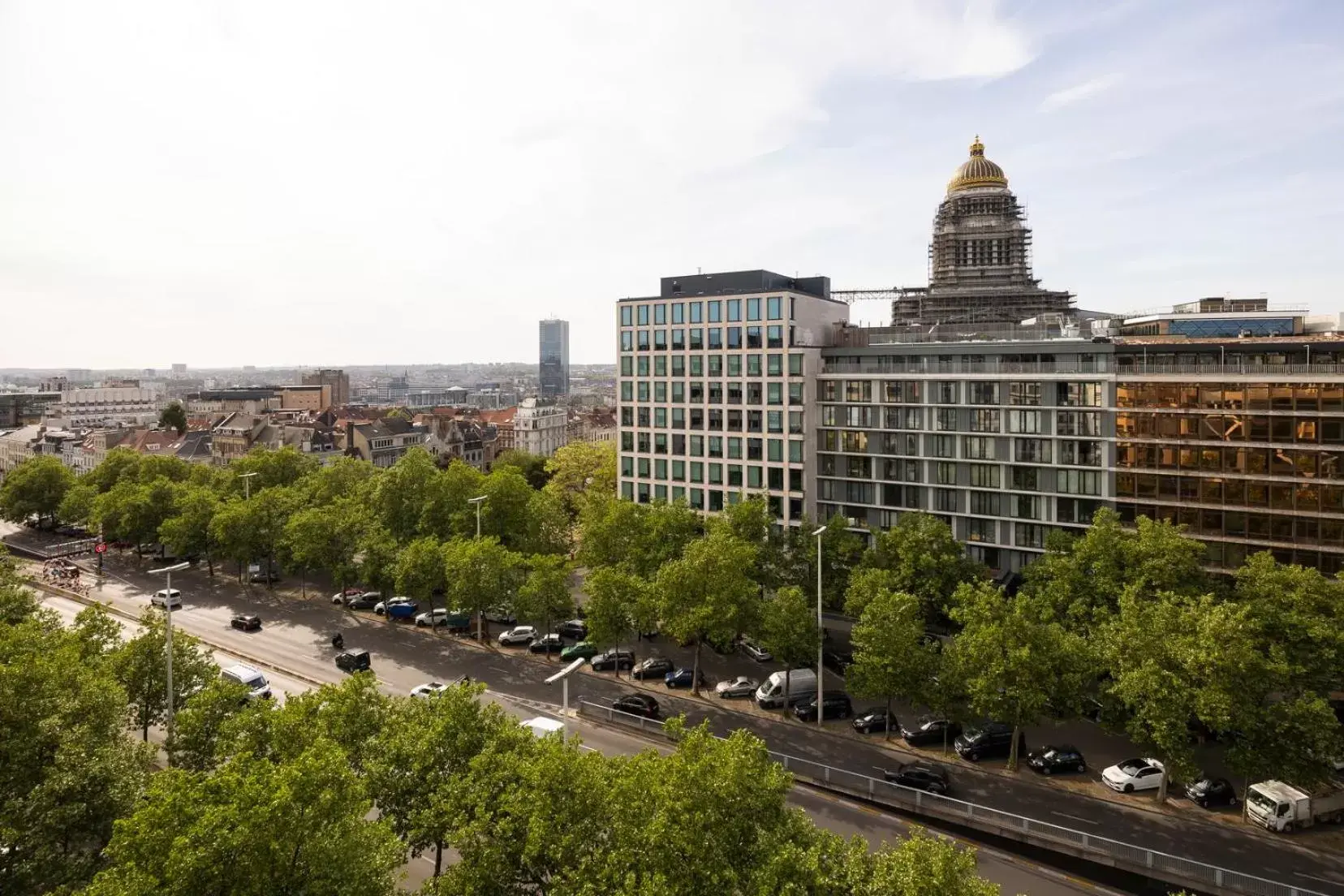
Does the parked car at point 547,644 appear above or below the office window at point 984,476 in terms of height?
below

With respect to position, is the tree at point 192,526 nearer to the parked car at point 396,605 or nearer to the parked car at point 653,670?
the parked car at point 396,605

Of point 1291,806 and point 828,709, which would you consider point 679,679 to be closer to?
point 828,709

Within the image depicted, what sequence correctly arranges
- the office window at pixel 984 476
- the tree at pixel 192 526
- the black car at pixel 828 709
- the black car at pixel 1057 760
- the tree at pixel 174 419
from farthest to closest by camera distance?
the tree at pixel 174 419, the tree at pixel 192 526, the office window at pixel 984 476, the black car at pixel 828 709, the black car at pixel 1057 760

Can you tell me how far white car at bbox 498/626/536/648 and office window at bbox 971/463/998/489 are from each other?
A: 134ft

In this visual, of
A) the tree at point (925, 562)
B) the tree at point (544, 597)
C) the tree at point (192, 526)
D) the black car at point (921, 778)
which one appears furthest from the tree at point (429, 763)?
the tree at point (192, 526)

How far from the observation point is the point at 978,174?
13988 cm

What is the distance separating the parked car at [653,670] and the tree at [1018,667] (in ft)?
72.7

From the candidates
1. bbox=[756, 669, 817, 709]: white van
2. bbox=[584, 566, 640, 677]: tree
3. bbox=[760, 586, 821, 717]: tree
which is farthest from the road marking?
bbox=[584, 566, 640, 677]: tree

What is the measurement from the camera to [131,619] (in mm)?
69312

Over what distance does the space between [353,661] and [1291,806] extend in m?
57.3

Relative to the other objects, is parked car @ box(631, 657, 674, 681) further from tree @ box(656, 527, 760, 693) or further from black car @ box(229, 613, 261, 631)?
black car @ box(229, 613, 261, 631)

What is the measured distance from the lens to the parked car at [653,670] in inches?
2301

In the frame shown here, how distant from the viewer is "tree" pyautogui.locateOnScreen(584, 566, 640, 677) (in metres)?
54.6

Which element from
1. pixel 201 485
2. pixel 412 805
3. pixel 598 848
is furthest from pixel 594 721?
pixel 201 485
